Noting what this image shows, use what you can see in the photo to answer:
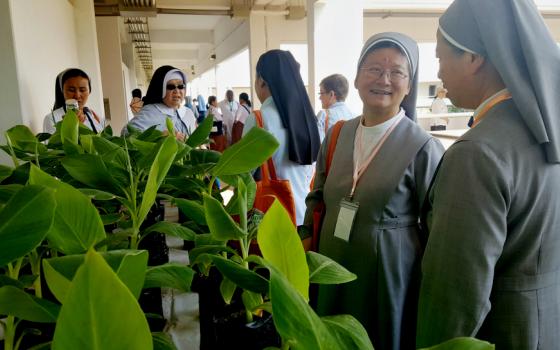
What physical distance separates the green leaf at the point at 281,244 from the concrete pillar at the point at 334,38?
16.7 ft

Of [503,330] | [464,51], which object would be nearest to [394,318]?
[503,330]

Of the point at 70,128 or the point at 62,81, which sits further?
the point at 62,81

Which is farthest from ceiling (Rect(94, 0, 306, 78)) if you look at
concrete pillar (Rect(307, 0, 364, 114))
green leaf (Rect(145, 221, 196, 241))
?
green leaf (Rect(145, 221, 196, 241))

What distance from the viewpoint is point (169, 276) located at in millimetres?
518

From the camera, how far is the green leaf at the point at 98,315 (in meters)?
0.26

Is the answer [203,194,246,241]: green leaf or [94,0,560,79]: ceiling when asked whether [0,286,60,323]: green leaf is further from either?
[94,0,560,79]: ceiling

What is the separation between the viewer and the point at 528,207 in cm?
88

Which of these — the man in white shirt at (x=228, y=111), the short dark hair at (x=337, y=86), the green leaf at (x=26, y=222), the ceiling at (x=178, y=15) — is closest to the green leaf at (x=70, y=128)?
the green leaf at (x=26, y=222)

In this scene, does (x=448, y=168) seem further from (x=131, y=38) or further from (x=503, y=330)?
(x=131, y=38)

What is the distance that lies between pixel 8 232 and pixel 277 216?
275mm

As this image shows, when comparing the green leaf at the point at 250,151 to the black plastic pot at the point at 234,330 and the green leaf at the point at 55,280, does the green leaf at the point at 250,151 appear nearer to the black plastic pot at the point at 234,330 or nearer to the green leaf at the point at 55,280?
the black plastic pot at the point at 234,330

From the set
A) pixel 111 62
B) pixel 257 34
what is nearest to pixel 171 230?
pixel 111 62

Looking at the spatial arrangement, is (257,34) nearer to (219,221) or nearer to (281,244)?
(219,221)

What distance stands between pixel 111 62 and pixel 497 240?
7.95 meters
